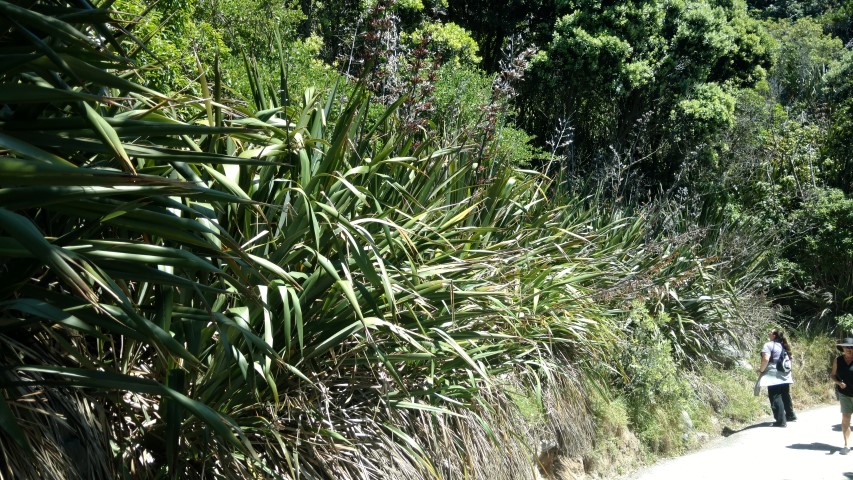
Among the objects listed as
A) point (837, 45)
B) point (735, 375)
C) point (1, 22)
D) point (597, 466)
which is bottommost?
point (735, 375)

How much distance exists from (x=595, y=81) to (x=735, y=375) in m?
6.25

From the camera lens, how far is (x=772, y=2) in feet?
142

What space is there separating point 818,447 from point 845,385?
952mm

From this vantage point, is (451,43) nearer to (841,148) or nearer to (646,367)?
(646,367)

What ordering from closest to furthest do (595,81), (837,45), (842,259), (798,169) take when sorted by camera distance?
(595,81) → (842,259) → (798,169) → (837,45)

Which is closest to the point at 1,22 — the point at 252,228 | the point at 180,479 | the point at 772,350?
the point at 252,228

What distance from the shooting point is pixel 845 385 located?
38.3 ft

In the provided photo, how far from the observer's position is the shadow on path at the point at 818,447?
1160 cm

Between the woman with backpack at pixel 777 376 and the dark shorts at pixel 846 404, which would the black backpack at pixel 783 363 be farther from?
the dark shorts at pixel 846 404

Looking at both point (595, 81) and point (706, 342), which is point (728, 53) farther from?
point (706, 342)

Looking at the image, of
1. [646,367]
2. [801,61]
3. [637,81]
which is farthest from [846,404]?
[801,61]

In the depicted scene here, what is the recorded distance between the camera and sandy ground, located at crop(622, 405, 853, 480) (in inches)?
393

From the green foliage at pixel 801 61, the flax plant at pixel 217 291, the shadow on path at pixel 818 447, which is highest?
the flax plant at pixel 217 291

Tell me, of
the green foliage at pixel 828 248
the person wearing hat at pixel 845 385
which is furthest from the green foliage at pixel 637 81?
Answer: the person wearing hat at pixel 845 385
